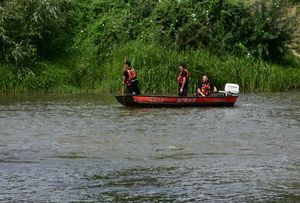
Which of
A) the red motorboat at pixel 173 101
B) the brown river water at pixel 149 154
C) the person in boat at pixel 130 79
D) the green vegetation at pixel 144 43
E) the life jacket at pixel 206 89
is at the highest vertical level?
the green vegetation at pixel 144 43

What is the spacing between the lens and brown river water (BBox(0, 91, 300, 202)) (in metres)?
12.8

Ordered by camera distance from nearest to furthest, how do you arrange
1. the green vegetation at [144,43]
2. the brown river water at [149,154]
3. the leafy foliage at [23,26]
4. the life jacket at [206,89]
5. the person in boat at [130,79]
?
the brown river water at [149,154] → the person in boat at [130,79] → the life jacket at [206,89] → the leafy foliage at [23,26] → the green vegetation at [144,43]

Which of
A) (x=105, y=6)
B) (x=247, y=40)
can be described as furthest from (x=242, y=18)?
(x=105, y=6)

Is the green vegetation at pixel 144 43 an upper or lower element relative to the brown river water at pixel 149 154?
upper

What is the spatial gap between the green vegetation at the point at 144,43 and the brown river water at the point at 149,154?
23.5 feet

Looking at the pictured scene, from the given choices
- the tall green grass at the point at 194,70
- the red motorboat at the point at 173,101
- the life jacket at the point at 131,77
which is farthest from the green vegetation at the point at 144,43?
the red motorboat at the point at 173,101

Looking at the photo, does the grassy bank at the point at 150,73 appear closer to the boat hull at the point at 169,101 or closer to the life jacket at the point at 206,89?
the life jacket at the point at 206,89

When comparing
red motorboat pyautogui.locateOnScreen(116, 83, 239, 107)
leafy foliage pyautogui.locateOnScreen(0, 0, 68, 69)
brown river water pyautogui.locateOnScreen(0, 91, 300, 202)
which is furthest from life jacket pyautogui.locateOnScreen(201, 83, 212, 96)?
leafy foliage pyautogui.locateOnScreen(0, 0, 68, 69)

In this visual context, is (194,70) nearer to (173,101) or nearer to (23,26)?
(173,101)

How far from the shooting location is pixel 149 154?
54.6 feet

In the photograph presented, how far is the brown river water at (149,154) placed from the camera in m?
12.8

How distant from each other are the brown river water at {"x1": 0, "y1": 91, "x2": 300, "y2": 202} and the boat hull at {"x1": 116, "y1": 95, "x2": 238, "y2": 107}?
30 centimetres

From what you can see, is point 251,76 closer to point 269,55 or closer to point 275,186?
point 269,55

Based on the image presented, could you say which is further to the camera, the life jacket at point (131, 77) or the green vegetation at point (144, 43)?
the green vegetation at point (144, 43)
